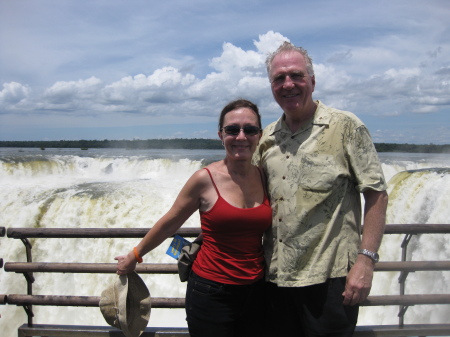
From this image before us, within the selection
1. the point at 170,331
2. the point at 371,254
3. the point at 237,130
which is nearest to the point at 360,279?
the point at 371,254

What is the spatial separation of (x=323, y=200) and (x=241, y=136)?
1.81ft

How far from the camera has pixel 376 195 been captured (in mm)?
2133

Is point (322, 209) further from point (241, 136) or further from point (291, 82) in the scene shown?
point (291, 82)

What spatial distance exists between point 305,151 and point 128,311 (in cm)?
153

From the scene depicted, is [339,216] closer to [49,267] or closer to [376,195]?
[376,195]

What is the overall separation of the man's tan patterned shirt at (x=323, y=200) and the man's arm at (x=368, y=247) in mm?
75

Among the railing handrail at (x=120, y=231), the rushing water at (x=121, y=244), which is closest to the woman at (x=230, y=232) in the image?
the railing handrail at (x=120, y=231)

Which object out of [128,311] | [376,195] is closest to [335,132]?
[376,195]

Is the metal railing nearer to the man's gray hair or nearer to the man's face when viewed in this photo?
the man's face

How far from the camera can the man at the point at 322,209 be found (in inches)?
84.0

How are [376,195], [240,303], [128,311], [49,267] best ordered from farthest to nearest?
[49,267], [128,311], [240,303], [376,195]

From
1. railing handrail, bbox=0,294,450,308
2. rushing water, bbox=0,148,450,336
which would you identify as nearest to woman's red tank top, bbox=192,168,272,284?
railing handrail, bbox=0,294,450,308

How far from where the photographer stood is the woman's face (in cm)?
229

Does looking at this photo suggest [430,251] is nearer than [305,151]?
No
